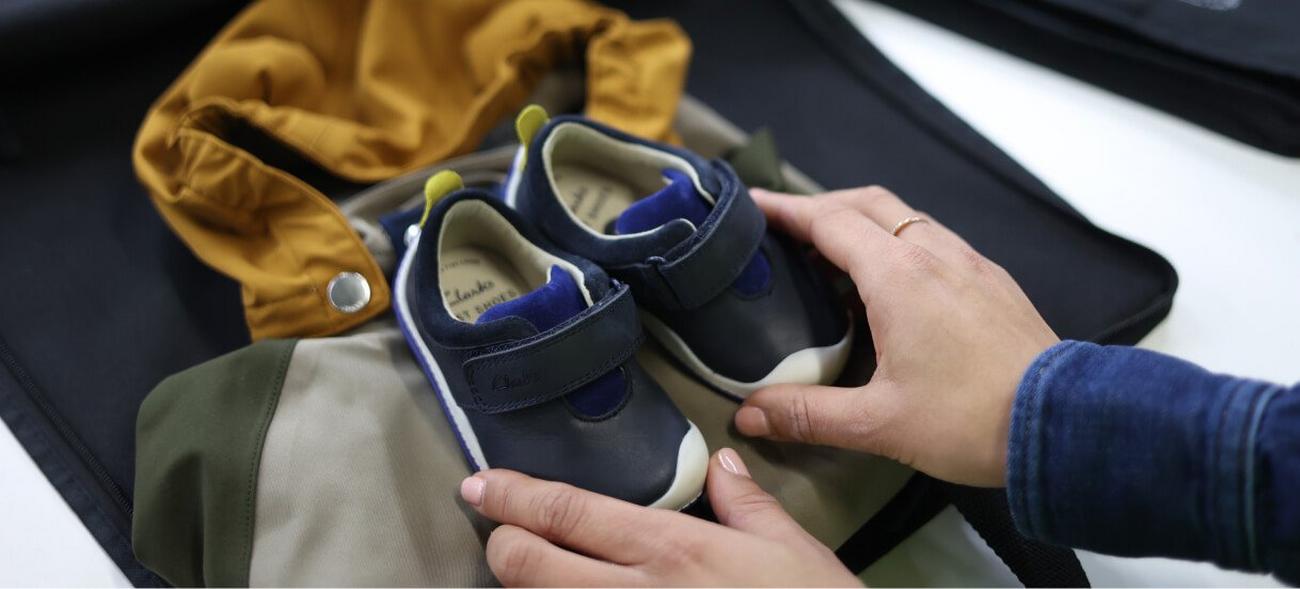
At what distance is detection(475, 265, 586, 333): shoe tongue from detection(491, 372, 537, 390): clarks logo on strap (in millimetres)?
39

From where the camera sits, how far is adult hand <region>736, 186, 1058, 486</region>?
0.56 m

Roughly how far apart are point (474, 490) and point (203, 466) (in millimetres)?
217

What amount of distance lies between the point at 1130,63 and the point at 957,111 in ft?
0.69

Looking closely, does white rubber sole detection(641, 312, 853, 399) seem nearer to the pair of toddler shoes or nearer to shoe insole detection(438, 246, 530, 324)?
the pair of toddler shoes

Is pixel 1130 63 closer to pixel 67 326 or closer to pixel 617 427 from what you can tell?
pixel 617 427

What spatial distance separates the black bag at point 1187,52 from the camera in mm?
953

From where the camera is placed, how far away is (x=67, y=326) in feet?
2.62

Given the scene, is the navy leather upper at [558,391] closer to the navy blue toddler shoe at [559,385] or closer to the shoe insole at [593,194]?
the navy blue toddler shoe at [559,385]

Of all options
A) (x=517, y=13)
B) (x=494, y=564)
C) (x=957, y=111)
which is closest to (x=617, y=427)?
(x=494, y=564)

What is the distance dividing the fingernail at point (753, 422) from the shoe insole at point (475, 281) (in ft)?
0.73

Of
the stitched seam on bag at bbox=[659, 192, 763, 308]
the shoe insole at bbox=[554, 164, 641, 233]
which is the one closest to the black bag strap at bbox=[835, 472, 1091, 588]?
the stitched seam on bag at bbox=[659, 192, 763, 308]

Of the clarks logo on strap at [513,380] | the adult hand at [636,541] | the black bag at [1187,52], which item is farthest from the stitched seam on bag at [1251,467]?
the black bag at [1187,52]

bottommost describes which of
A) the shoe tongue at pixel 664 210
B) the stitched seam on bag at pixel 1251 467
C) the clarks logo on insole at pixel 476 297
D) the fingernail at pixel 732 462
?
the fingernail at pixel 732 462

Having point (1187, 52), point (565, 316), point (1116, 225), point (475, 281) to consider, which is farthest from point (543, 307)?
point (1187, 52)
